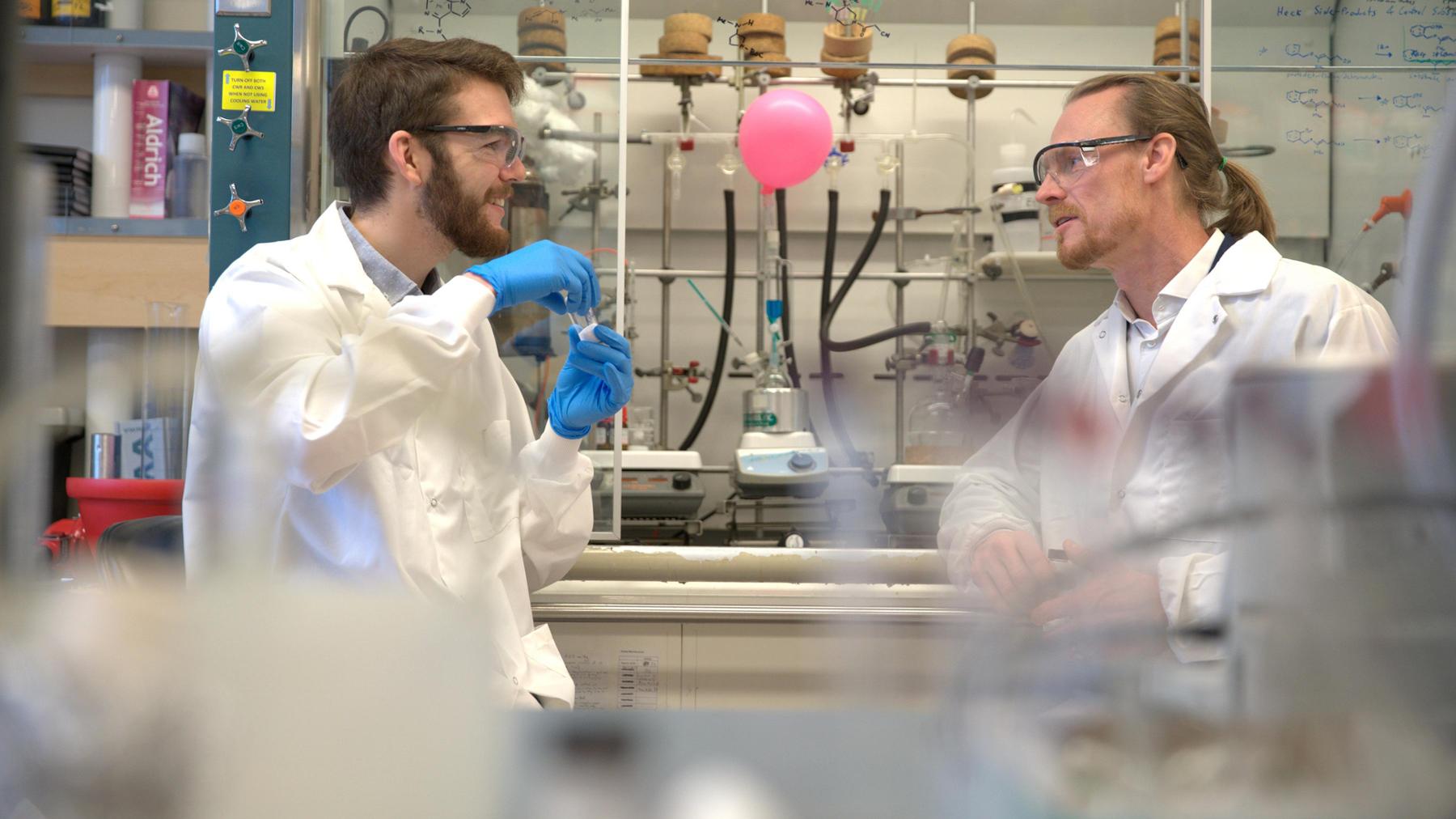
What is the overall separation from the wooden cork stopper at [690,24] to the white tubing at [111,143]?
55.5 inches

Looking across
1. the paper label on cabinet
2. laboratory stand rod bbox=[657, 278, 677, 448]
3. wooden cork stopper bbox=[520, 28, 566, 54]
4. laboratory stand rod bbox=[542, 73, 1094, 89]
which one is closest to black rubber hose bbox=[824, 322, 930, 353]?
laboratory stand rod bbox=[657, 278, 677, 448]

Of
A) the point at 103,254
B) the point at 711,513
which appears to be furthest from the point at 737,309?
the point at 103,254

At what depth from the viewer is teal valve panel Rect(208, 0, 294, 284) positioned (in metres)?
2.43

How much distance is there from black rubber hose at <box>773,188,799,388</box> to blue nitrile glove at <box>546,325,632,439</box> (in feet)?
4.43

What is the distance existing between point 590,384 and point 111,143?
4.91 feet

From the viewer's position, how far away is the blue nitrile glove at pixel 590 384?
1885 mm

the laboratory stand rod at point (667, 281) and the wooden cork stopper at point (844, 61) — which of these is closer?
the wooden cork stopper at point (844, 61)

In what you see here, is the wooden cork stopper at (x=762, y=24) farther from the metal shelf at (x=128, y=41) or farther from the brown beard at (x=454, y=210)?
the brown beard at (x=454, y=210)

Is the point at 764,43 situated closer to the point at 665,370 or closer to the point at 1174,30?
the point at 665,370

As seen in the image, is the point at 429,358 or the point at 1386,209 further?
the point at 1386,209

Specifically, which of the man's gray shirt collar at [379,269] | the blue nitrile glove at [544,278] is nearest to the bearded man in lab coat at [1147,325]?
the blue nitrile glove at [544,278]

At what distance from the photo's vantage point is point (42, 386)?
34 centimetres

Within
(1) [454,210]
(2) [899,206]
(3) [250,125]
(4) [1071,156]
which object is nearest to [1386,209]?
(2) [899,206]

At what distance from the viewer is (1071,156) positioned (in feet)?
6.50
